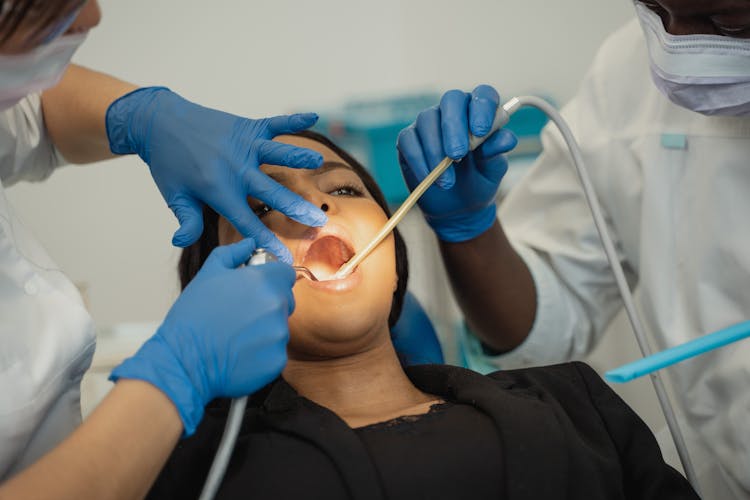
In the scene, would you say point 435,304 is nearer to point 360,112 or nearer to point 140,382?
point 360,112

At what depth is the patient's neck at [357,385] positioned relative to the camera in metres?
1.26

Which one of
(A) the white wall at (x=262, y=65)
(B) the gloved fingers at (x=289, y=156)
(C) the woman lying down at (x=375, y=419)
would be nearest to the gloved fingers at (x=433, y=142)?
(C) the woman lying down at (x=375, y=419)

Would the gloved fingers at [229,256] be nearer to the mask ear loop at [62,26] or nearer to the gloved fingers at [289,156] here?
the gloved fingers at [289,156]

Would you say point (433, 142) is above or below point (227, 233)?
above

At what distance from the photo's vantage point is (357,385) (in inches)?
50.6

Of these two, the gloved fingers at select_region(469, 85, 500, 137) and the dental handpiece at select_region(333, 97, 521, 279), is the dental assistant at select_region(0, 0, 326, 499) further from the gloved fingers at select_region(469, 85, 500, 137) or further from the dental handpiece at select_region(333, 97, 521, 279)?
the gloved fingers at select_region(469, 85, 500, 137)

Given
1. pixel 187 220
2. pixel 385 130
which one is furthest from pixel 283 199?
pixel 385 130

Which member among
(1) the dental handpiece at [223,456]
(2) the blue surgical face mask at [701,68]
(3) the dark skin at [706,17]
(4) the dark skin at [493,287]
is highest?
(3) the dark skin at [706,17]

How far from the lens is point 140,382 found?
84 centimetres

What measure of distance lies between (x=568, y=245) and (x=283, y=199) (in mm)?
788

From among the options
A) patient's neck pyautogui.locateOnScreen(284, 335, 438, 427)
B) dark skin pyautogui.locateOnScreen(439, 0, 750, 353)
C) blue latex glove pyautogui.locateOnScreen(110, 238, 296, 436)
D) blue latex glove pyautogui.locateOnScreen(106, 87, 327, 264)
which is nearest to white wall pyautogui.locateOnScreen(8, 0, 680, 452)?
dark skin pyautogui.locateOnScreen(439, 0, 750, 353)

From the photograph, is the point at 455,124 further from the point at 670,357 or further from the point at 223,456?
the point at 223,456

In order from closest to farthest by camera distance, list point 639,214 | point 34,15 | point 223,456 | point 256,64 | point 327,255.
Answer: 1. point 34,15
2. point 223,456
3. point 327,255
4. point 639,214
5. point 256,64

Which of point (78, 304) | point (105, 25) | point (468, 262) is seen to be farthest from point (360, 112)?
point (78, 304)
